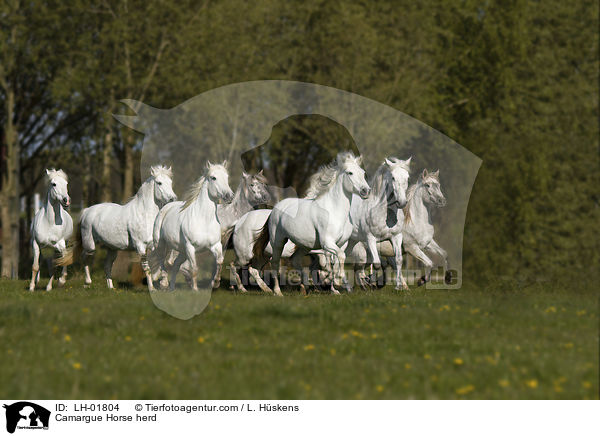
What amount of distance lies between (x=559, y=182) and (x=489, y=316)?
24711mm

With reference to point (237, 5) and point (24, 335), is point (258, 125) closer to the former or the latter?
point (237, 5)

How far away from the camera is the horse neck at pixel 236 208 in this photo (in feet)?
71.8

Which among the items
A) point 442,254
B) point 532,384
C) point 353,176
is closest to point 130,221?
point 353,176

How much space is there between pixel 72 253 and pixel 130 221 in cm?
216

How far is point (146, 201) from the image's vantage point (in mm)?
19844

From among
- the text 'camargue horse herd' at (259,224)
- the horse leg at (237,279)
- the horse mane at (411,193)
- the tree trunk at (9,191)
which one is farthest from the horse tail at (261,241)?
the tree trunk at (9,191)

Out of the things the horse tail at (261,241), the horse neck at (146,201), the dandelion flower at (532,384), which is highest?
the horse neck at (146,201)

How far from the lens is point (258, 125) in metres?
34.8

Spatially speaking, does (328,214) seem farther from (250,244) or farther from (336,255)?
(250,244)

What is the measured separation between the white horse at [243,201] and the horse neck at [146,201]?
2254 mm

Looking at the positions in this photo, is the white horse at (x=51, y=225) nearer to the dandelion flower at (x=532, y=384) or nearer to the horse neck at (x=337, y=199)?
the horse neck at (x=337, y=199)

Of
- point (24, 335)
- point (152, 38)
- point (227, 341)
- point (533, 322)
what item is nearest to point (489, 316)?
point (533, 322)
